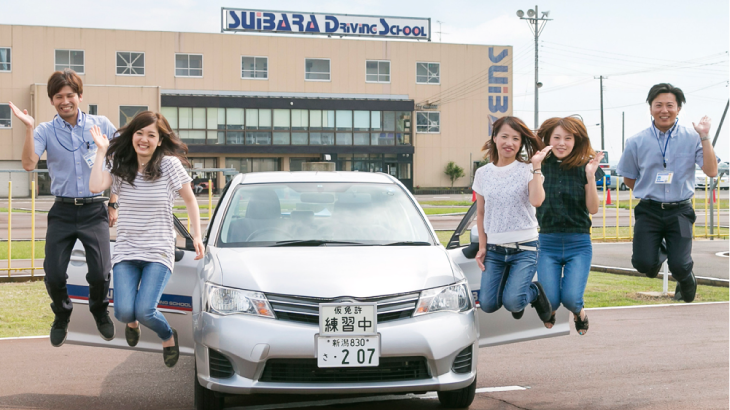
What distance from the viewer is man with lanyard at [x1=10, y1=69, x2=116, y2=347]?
552 centimetres

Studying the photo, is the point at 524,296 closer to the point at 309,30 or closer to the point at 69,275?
the point at 69,275

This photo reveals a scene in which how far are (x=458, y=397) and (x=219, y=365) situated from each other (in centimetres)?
170

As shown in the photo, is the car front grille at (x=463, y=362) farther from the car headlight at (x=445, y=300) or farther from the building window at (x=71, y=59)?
the building window at (x=71, y=59)

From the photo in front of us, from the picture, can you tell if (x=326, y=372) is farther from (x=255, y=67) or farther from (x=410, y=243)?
(x=255, y=67)

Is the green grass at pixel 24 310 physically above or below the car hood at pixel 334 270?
below

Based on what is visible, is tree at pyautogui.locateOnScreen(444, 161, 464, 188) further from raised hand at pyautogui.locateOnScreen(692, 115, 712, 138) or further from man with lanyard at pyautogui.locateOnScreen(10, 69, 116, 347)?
man with lanyard at pyautogui.locateOnScreen(10, 69, 116, 347)

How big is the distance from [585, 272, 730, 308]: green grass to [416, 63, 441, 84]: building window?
158ft

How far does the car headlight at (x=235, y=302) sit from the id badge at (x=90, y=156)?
1549 millimetres

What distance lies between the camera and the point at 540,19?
156 feet

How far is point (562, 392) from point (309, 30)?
2198 inches

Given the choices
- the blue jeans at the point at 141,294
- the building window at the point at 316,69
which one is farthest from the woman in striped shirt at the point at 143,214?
the building window at the point at 316,69

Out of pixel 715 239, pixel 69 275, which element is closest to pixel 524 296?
pixel 69 275

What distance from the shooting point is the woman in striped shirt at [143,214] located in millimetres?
5164

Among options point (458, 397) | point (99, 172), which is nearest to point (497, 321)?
point (458, 397)
